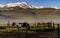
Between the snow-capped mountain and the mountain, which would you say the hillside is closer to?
the mountain

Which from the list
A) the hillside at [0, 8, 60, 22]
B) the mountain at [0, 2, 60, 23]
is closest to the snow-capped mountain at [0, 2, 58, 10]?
the mountain at [0, 2, 60, 23]

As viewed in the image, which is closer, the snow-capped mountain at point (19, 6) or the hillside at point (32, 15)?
the snow-capped mountain at point (19, 6)

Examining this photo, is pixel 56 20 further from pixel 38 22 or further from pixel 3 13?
pixel 3 13

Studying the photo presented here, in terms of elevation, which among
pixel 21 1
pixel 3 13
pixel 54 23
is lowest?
pixel 54 23

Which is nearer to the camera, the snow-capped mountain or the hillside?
the snow-capped mountain

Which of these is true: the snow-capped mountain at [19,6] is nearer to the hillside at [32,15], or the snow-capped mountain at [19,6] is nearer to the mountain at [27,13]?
the mountain at [27,13]

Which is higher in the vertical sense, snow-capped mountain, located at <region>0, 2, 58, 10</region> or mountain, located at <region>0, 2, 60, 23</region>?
snow-capped mountain, located at <region>0, 2, 58, 10</region>

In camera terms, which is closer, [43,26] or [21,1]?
[21,1]

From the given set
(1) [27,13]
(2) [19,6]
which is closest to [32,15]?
(1) [27,13]

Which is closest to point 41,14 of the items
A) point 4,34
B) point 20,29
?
point 20,29

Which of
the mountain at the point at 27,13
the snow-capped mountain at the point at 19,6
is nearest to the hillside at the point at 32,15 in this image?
the mountain at the point at 27,13

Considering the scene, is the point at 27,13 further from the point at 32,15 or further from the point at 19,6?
the point at 19,6

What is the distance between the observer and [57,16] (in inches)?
235

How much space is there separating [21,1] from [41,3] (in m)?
0.75
